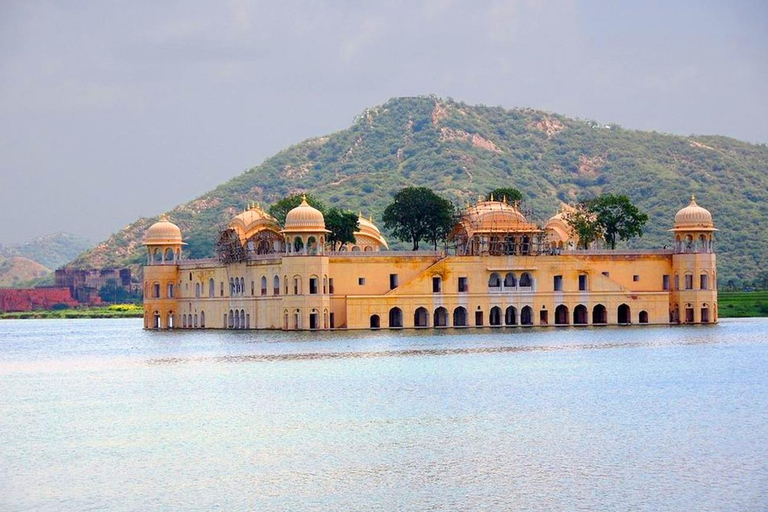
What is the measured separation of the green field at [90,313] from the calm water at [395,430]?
5811 centimetres

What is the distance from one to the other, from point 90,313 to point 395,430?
8996 cm

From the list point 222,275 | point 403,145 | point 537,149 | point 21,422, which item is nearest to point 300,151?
point 403,145

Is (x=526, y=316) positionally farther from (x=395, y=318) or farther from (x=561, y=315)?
(x=395, y=318)

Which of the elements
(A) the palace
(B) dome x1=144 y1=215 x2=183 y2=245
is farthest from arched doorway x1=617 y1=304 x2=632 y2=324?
(B) dome x1=144 y1=215 x2=183 y2=245

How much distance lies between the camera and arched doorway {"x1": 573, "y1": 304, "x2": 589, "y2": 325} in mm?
76900

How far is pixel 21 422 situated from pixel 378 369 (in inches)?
596

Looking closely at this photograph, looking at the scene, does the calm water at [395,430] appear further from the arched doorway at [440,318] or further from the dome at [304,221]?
the arched doorway at [440,318]

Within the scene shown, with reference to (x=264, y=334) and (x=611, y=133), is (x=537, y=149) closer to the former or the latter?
(x=611, y=133)

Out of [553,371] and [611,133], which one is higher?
[611,133]

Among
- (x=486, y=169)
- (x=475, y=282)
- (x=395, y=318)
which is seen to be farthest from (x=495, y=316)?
(x=486, y=169)

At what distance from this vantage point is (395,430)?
32.9 meters

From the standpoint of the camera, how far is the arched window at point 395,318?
247 ft

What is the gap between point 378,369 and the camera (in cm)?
4841

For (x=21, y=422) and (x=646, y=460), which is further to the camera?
(x=21, y=422)
